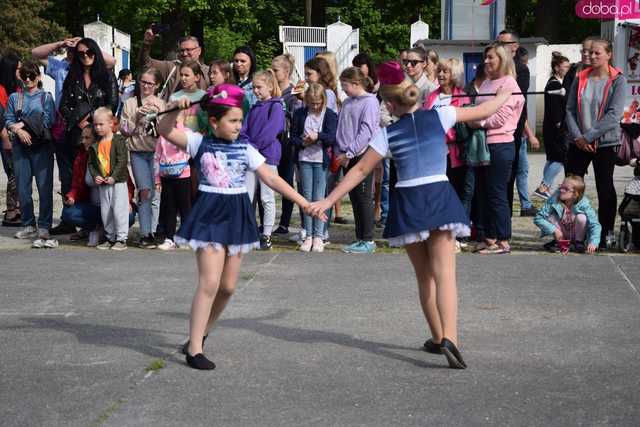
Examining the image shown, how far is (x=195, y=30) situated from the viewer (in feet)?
164

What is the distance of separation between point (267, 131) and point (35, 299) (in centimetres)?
312

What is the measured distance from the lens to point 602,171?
10.8 meters

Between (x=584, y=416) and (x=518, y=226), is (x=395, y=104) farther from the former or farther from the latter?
(x=518, y=226)

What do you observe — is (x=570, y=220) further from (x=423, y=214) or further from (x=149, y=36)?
(x=423, y=214)

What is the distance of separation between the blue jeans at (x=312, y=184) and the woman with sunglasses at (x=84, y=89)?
2.09m

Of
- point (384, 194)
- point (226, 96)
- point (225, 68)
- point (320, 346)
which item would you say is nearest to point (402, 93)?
point (226, 96)

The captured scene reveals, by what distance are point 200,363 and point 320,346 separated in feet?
2.89

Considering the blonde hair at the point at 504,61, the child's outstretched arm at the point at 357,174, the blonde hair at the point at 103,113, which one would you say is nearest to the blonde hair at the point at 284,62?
the blonde hair at the point at 103,113

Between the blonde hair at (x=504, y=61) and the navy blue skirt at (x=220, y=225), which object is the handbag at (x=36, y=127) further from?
the navy blue skirt at (x=220, y=225)

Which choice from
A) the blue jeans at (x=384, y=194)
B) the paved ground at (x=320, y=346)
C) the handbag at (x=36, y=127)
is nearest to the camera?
the paved ground at (x=320, y=346)

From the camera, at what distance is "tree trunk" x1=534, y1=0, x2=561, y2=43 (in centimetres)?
3947

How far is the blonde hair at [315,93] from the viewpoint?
10.9 metres

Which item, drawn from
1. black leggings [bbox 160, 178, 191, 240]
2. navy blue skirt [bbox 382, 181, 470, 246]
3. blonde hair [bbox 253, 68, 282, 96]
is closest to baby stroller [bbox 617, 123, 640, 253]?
blonde hair [bbox 253, 68, 282, 96]

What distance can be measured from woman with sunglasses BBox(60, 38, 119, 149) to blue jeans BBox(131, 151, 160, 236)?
0.68m
